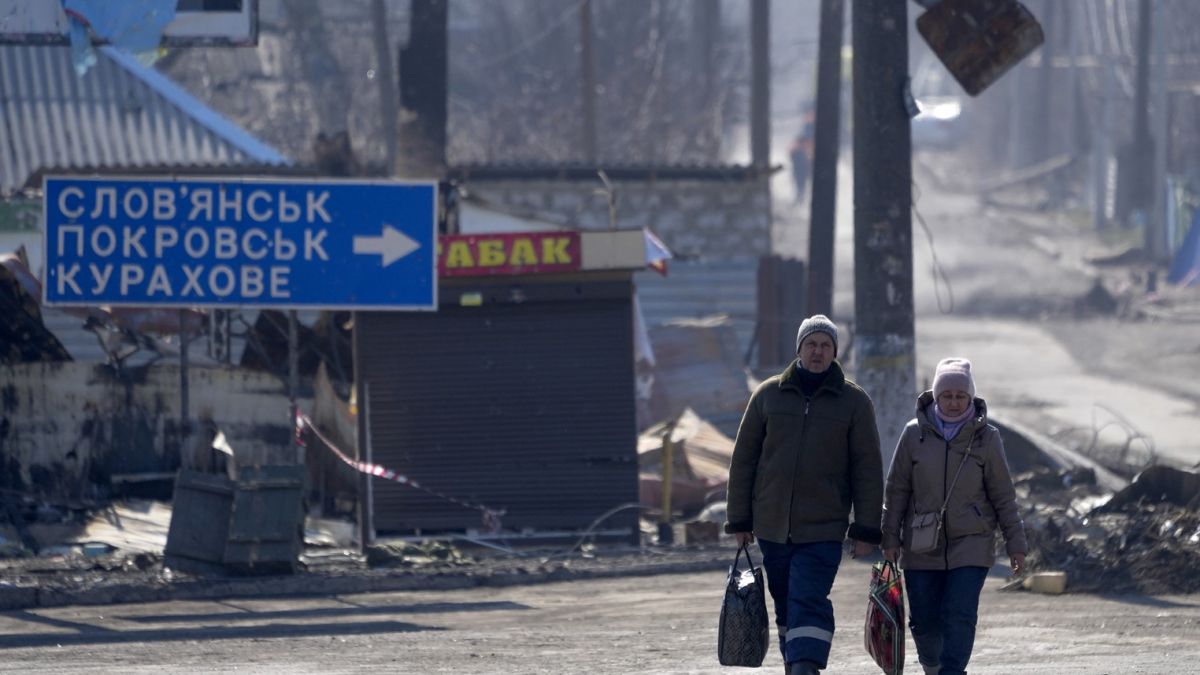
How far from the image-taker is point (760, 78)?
85.0 feet

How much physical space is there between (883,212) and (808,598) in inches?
216

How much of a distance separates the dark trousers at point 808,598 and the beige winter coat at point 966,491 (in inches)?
13.3

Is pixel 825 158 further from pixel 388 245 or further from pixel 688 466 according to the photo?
pixel 388 245

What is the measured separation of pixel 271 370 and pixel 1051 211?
38816 millimetres

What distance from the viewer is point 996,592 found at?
9.72 metres

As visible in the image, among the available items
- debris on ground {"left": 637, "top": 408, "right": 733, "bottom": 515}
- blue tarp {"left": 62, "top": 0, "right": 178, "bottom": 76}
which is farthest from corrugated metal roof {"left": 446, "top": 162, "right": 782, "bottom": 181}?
blue tarp {"left": 62, "top": 0, "right": 178, "bottom": 76}

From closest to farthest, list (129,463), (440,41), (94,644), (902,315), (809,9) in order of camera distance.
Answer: (94,644), (902,315), (129,463), (440,41), (809,9)

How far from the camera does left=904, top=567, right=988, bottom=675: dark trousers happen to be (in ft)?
20.9

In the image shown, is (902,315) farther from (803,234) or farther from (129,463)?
(803,234)

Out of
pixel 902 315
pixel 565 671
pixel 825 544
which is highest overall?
pixel 902 315

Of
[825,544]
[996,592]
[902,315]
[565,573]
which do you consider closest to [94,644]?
[565,573]

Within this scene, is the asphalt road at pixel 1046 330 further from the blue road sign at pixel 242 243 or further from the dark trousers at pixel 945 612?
the dark trousers at pixel 945 612

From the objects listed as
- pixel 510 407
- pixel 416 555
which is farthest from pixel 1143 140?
pixel 416 555

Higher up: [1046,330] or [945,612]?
[1046,330]
